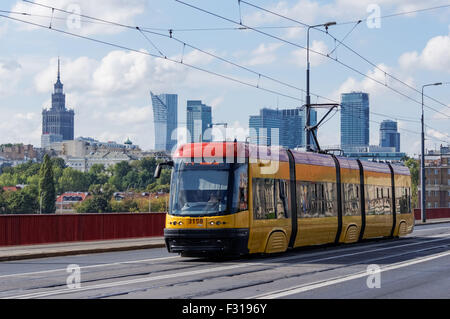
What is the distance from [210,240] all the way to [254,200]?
Result: 169cm

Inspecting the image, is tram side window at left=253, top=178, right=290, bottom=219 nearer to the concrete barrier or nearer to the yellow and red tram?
the yellow and red tram

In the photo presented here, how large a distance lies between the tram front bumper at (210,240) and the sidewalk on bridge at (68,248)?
14.0ft

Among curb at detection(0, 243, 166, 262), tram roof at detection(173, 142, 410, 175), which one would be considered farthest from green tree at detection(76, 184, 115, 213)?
tram roof at detection(173, 142, 410, 175)

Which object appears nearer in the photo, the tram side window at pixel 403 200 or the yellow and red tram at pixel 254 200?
the yellow and red tram at pixel 254 200

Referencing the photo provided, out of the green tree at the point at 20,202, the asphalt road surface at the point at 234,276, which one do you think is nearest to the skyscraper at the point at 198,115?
the asphalt road surface at the point at 234,276

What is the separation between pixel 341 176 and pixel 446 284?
11.5 meters

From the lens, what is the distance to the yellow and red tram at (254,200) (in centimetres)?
1914

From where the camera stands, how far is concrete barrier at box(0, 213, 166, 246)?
24156 mm

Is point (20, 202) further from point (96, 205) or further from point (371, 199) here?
point (371, 199)

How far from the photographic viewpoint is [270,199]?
2077 cm

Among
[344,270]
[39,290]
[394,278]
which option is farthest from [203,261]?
[39,290]

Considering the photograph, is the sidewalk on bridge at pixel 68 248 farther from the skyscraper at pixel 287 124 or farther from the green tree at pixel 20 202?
the green tree at pixel 20 202

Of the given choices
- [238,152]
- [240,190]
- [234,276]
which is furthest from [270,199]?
[234,276]

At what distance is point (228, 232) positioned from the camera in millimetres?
18969
